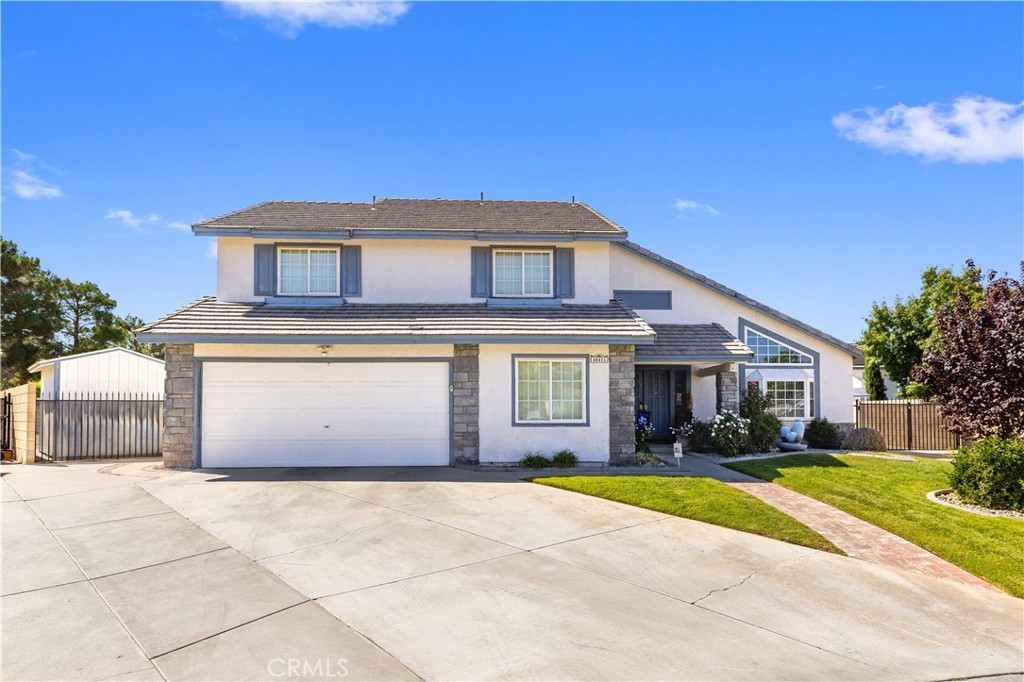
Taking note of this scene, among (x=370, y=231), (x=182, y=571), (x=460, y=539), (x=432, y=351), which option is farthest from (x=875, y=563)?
(x=370, y=231)

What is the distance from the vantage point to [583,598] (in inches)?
237

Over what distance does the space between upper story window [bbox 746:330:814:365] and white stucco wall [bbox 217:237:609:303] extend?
6.09 metres

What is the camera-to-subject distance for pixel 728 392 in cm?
1644

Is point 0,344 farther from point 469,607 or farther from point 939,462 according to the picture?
point 939,462

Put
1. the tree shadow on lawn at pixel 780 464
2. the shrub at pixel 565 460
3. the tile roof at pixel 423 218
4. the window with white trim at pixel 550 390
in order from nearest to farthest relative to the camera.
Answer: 1. the tree shadow on lawn at pixel 780 464
2. the shrub at pixel 565 460
3. the window with white trim at pixel 550 390
4. the tile roof at pixel 423 218

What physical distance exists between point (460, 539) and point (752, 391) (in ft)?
38.3

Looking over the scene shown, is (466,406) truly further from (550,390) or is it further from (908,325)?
(908,325)

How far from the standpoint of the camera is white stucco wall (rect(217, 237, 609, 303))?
1473 centimetres

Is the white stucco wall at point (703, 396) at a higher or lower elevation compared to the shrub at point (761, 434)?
higher

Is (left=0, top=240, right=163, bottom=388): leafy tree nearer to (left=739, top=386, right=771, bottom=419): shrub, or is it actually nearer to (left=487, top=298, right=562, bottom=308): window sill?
(left=487, top=298, right=562, bottom=308): window sill

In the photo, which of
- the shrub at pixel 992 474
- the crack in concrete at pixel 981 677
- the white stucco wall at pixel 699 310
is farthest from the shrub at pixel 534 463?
the crack in concrete at pixel 981 677
